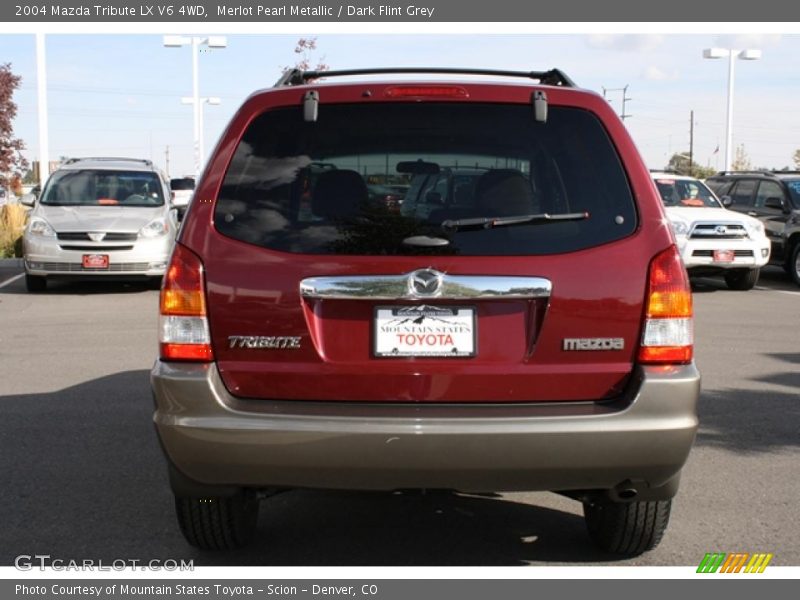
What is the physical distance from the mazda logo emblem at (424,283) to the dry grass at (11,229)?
16999 millimetres

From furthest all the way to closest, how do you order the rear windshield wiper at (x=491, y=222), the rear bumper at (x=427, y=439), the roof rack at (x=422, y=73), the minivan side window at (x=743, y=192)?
the minivan side window at (x=743, y=192), the roof rack at (x=422, y=73), the rear windshield wiper at (x=491, y=222), the rear bumper at (x=427, y=439)

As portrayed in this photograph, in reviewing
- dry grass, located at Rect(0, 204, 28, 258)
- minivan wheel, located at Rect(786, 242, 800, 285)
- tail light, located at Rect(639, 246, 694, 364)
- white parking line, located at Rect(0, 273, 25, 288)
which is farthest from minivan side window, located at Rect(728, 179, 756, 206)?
tail light, located at Rect(639, 246, 694, 364)

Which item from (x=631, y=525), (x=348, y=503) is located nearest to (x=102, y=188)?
(x=348, y=503)

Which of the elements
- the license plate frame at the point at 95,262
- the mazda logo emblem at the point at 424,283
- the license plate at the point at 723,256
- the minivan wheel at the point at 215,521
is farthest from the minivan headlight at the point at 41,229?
the mazda logo emblem at the point at 424,283

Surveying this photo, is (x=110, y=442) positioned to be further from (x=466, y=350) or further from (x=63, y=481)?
(x=466, y=350)

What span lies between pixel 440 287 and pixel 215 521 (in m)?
1.41

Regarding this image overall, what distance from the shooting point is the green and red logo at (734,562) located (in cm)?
436

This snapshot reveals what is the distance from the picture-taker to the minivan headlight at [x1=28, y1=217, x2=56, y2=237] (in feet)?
47.4

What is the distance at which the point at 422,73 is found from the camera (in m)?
4.44

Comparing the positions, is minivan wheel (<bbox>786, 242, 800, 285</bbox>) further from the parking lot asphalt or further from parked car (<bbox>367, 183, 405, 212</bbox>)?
parked car (<bbox>367, 183, 405, 212</bbox>)

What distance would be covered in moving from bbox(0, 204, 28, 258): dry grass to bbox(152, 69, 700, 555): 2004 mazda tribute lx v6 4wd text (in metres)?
16.6

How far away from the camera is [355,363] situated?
3.78 meters

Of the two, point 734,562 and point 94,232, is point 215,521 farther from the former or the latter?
point 94,232

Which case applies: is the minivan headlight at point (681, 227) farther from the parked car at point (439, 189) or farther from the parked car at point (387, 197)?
the parked car at point (387, 197)
